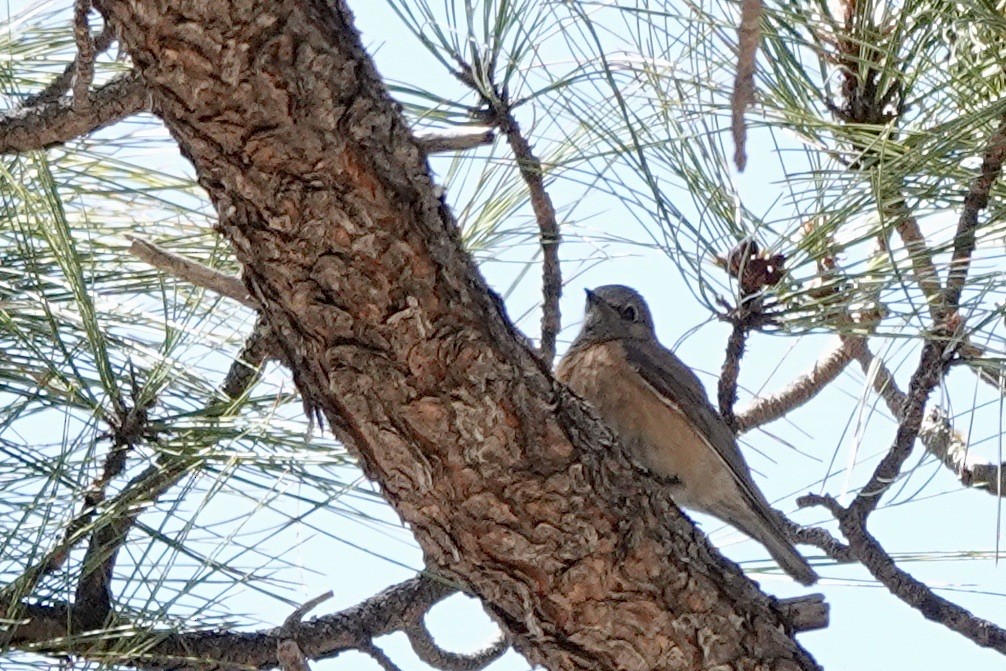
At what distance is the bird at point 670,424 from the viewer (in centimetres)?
305

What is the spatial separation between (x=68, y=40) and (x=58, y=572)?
1346mm

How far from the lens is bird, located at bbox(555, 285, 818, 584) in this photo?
3.05m

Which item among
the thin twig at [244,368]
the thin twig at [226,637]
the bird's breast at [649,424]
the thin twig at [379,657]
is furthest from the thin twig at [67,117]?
the bird's breast at [649,424]

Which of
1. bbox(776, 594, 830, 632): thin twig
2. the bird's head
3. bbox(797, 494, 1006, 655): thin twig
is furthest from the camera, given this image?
the bird's head

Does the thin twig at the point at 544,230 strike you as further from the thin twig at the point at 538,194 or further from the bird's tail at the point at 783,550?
the bird's tail at the point at 783,550

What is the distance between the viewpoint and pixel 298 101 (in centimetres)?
171

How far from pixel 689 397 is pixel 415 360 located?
4.87 ft

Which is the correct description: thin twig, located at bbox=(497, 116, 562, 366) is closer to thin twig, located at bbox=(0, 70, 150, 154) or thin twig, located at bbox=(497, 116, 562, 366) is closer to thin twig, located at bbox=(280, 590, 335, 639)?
thin twig, located at bbox=(280, 590, 335, 639)

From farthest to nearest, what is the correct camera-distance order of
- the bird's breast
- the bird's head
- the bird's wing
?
the bird's head → the bird's breast → the bird's wing

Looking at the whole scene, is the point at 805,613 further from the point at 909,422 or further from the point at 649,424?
the point at 649,424

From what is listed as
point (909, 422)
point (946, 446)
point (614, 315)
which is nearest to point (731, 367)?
point (909, 422)

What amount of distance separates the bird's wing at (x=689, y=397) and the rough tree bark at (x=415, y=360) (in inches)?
32.0

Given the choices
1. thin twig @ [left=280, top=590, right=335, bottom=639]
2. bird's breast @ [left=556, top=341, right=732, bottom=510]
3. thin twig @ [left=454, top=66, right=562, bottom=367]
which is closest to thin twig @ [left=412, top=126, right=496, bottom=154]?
thin twig @ [left=454, top=66, right=562, bottom=367]

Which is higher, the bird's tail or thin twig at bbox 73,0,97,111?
thin twig at bbox 73,0,97,111
